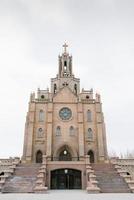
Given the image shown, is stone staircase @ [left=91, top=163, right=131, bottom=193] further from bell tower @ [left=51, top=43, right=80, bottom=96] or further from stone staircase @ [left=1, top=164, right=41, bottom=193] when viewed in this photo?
bell tower @ [left=51, top=43, right=80, bottom=96]

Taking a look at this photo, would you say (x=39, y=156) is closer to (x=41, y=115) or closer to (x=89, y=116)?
(x=41, y=115)

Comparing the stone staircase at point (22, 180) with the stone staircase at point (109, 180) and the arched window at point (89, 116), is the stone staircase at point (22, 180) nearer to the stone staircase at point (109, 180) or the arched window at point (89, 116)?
the stone staircase at point (109, 180)

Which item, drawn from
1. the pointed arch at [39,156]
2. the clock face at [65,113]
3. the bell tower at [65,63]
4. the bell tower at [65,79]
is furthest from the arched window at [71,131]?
the bell tower at [65,63]

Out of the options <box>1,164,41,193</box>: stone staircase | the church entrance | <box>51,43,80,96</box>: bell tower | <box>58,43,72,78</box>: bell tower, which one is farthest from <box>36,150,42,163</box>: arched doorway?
<box>58,43,72,78</box>: bell tower

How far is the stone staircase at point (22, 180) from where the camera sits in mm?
22797

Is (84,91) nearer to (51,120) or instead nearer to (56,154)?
(51,120)

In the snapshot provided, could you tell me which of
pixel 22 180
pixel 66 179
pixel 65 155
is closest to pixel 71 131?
pixel 65 155

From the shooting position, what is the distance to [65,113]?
40938 mm

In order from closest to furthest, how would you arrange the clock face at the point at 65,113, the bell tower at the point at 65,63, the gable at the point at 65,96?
1. the clock face at the point at 65,113
2. the gable at the point at 65,96
3. the bell tower at the point at 65,63

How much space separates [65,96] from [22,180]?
2031cm

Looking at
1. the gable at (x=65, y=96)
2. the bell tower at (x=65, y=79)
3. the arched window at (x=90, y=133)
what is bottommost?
the arched window at (x=90, y=133)

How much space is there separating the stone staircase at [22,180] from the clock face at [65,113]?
12.5 m

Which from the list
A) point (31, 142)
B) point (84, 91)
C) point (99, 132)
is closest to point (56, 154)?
point (31, 142)

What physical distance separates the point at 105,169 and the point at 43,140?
523 inches
